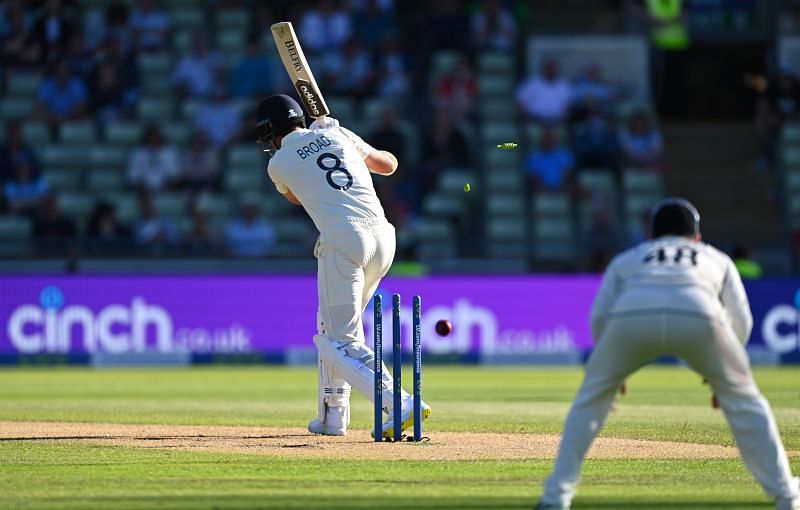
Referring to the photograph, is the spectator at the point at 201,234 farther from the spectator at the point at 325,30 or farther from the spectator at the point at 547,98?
the spectator at the point at 547,98

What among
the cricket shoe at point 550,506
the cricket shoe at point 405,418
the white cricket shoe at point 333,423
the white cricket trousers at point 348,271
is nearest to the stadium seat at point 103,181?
the white cricket shoe at point 333,423

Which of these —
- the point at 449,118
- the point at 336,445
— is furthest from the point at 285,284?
the point at 336,445

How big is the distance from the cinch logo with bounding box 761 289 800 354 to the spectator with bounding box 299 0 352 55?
8268 millimetres

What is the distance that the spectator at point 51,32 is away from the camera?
25.6m

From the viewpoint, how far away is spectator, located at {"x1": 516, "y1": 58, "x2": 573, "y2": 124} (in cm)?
2495

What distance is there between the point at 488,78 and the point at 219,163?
473cm

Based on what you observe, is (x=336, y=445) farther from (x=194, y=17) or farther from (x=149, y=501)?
(x=194, y=17)

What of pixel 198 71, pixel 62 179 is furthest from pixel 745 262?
pixel 62 179

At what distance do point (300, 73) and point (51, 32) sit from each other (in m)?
15.5

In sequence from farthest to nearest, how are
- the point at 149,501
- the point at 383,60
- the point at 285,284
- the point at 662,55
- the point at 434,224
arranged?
the point at 662,55, the point at 383,60, the point at 434,224, the point at 285,284, the point at 149,501

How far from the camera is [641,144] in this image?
24766mm

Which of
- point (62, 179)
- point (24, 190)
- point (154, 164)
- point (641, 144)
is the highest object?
point (641, 144)

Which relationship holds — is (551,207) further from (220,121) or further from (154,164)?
(154,164)

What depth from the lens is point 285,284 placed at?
21656mm
